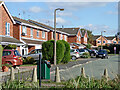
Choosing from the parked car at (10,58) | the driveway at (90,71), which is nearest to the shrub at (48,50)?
the driveway at (90,71)

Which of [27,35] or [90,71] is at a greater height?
[27,35]

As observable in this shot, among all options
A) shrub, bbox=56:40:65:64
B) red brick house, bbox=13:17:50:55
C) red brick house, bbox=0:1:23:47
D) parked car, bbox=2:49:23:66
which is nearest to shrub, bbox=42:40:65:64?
shrub, bbox=56:40:65:64

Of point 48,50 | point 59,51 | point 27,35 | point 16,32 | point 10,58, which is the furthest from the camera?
point 27,35

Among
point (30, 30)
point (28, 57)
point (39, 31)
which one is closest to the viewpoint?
point (28, 57)

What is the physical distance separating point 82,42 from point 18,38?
42018 millimetres

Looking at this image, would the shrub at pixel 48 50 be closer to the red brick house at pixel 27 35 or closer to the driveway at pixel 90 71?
the driveway at pixel 90 71

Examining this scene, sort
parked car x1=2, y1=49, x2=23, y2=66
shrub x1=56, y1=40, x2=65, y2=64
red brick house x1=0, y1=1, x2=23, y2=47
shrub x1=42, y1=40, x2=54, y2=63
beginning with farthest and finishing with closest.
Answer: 1. red brick house x1=0, y1=1, x2=23, y2=47
2. shrub x1=56, y1=40, x2=65, y2=64
3. shrub x1=42, y1=40, x2=54, y2=63
4. parked car x1=2, y1=49, x2=23, y2=66

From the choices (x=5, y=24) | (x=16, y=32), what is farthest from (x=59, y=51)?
(x=16, y=32)

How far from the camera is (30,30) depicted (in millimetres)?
36969

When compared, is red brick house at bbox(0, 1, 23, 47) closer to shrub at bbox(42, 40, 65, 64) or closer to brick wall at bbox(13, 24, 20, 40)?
brick wall at bbox(13, 24, 20, 40)

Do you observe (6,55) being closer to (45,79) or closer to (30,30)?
(45,79)

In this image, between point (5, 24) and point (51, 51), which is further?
point (5, 24)

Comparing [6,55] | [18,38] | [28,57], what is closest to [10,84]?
[6,55]

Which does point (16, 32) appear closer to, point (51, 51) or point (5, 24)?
point (5, 24)
